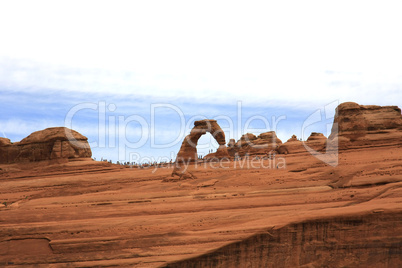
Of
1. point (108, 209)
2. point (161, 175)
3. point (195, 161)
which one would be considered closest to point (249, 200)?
point (108, 209)

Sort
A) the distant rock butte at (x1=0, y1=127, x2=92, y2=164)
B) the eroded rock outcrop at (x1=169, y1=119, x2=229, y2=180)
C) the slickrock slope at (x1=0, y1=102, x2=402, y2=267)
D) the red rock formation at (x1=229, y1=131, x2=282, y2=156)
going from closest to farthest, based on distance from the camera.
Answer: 1. the slickrock slope at (x1=0, y1=102, x2=402, y2=267)
2. the eroded rock outcrop at (x1=169, y1=119, x2=229, y2=180)
3. the distant rock butte at (x1=0, y1=127, x2=92, y2=164)
4. the red rock formation at (x1=229, y1=131, x2=282, y2=156)

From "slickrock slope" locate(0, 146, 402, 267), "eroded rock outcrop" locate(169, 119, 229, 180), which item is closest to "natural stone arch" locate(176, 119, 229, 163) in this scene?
"eroded rock outcrop" locate(169, 119, 229, 180)

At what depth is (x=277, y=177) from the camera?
1891 centimetres

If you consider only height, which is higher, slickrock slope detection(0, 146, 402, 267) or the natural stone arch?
the natural stone arch

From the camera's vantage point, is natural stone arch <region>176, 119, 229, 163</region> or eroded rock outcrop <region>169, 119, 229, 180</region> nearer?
eroded rock outcrop <region>169, 119, 229, 180</region>

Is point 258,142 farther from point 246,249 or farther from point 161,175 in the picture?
point 246,249

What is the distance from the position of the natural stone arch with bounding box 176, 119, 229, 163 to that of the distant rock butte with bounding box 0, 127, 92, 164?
30.3ft

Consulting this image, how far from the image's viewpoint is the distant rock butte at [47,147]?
30.7 meters

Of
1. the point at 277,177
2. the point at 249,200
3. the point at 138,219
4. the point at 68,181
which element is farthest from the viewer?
the point at 68,181

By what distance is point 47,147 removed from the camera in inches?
1224

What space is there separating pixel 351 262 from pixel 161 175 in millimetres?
14142

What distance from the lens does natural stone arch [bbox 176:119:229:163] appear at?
89.5 feet

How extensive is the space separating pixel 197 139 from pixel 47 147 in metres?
12.1

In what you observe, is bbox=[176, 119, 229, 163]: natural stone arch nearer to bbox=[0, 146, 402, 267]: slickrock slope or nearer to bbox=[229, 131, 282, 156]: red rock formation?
bbox=[229, 131, 282, 156]: red rock formation
